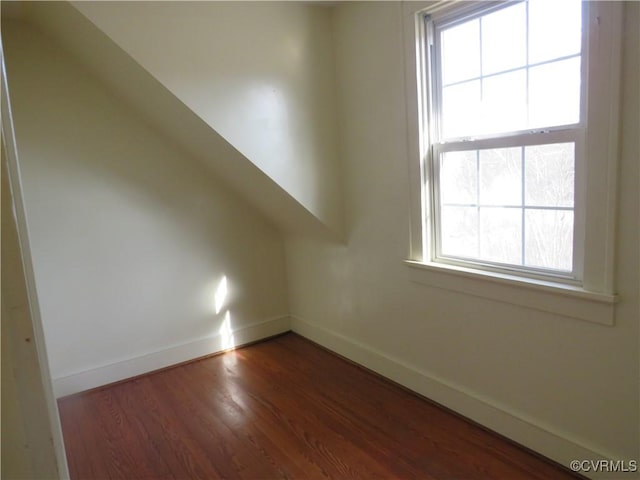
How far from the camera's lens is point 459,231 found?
240 cm

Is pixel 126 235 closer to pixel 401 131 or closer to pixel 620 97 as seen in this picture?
pixel 401 131

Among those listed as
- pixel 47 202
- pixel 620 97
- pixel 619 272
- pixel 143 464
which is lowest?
pixel 143 464

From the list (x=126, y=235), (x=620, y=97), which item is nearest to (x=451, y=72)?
(x=620, y=97)

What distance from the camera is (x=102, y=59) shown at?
2.45m

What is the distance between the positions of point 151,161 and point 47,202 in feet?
2.26

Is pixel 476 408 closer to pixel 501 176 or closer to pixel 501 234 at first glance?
pixel 501 234

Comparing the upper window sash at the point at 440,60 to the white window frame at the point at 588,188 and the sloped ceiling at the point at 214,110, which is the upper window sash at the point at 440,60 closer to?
the white window frame at the point at 588,188

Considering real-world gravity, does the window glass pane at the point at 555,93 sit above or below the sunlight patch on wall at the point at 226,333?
above

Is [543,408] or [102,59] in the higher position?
[102,59]

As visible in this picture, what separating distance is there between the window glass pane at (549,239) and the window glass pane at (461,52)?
77cm

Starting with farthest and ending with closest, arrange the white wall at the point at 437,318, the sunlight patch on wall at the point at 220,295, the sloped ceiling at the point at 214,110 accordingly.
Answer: the sunlight patch on wall at the point at 220,295 < the sloped ceiling at the point at 214,110 < the white wall at the point at 437,318

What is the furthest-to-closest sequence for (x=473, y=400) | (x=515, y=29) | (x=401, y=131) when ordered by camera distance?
(x=401, y=131), (x=473, y=400), (x=515, y=29)

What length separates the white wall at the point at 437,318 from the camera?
173 centimetres

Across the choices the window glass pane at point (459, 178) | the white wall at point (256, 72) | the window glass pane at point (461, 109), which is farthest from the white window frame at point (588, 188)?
the white wall at point (256, 72)
